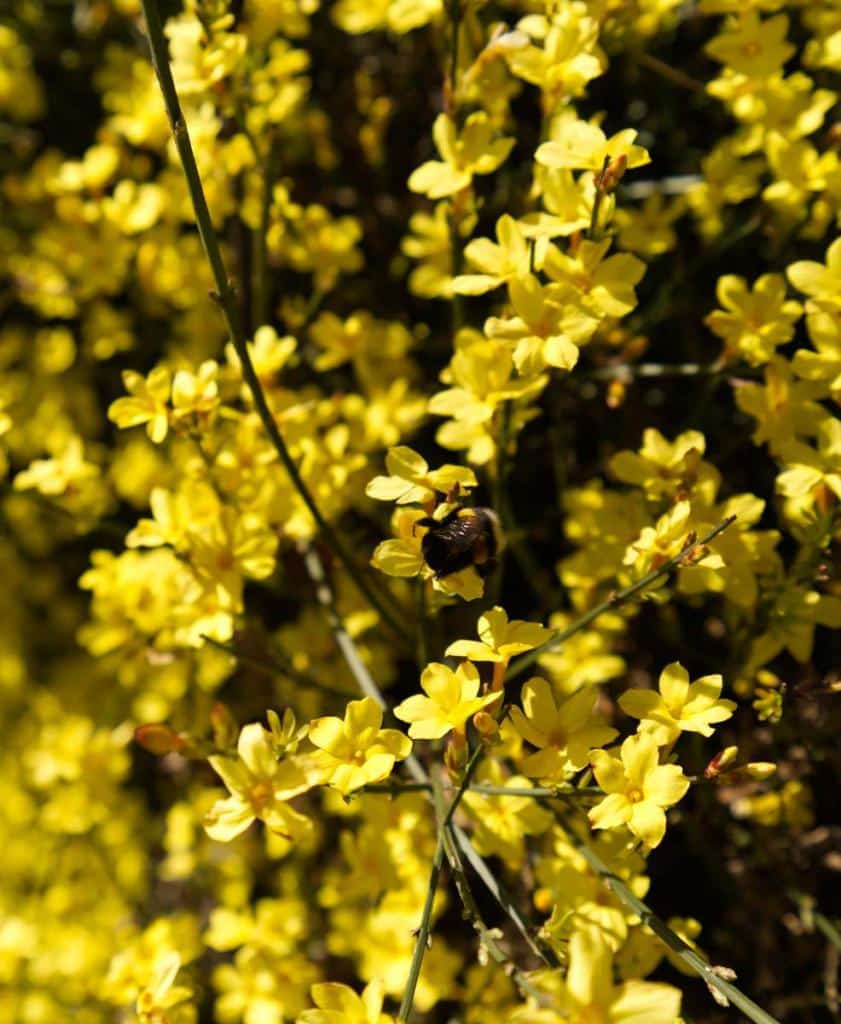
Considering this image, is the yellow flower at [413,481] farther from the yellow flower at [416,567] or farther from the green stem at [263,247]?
the green stem at [263,247]

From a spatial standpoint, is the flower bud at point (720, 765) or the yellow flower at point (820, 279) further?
the yellow flower at point (820, 279)

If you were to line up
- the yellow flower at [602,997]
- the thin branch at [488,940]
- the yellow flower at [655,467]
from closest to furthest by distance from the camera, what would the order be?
the yellow flower at [602,997]
the thin branch at [488,940]
the yellow flower at [655,467]

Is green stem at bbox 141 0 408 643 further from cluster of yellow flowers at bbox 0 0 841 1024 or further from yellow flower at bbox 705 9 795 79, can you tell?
yellow flower at bbox 705 9 795 79

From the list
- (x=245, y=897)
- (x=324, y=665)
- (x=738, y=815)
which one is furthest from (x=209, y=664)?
(x=738, y=815)

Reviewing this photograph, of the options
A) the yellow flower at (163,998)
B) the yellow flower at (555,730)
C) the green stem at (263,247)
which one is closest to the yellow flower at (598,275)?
the yellow flower at (555,730)

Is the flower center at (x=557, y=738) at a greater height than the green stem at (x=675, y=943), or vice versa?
the flower center at (x=557, y=738)

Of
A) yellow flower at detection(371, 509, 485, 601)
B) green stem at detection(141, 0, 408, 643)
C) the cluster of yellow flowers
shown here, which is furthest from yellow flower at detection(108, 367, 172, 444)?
yellow flower at detection(371, 509, 485, 601)

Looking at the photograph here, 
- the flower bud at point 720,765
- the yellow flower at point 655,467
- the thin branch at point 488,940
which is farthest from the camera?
the yellow flower at point 655,467

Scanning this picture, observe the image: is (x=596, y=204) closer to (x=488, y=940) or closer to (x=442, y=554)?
(x=442, y=554)
